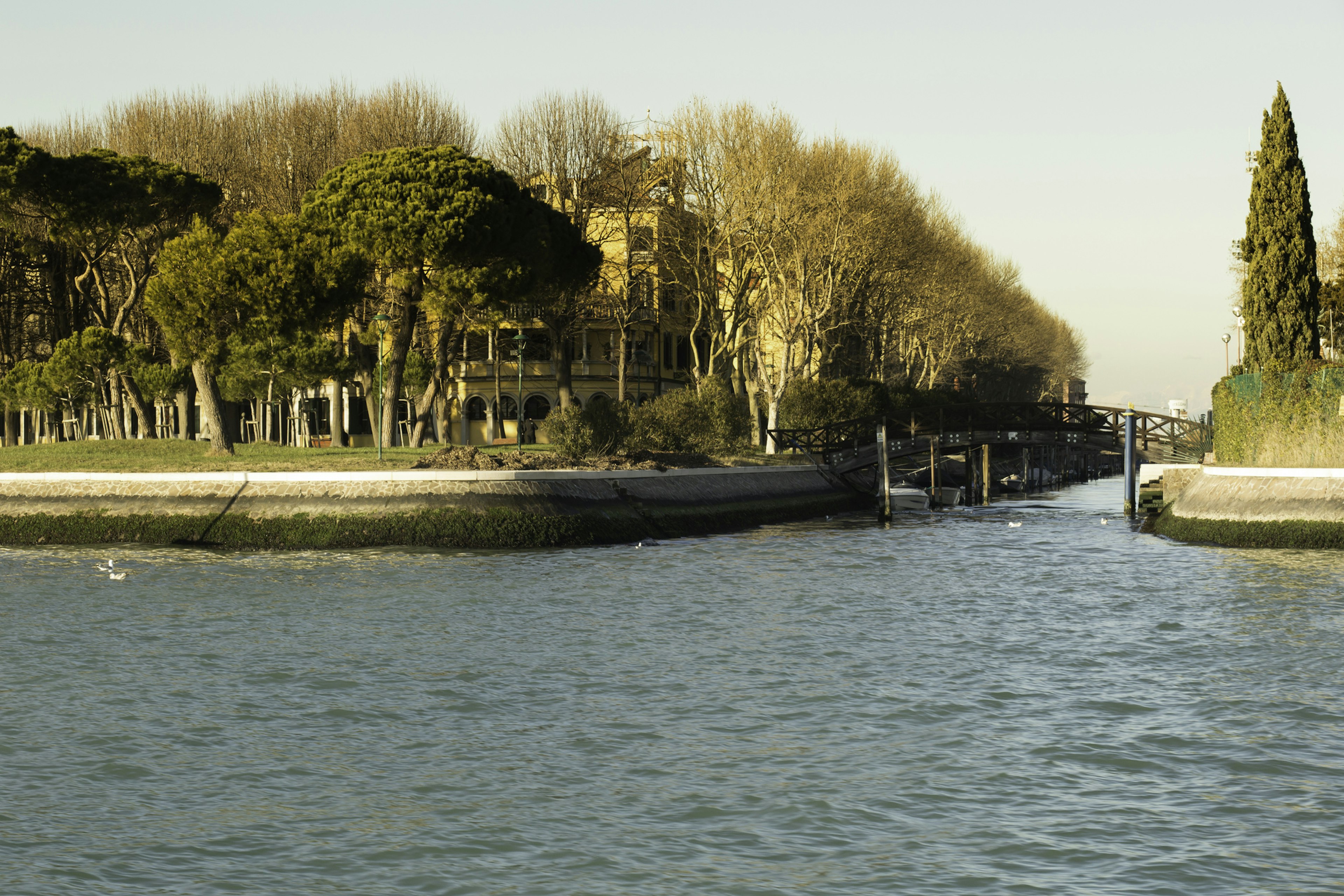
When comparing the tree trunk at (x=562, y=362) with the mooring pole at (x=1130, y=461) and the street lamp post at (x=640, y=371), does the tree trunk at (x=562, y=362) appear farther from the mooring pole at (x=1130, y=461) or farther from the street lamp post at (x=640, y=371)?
the mooring pole at (x=1130, y=461)

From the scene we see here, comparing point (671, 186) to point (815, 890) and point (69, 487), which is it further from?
point (815, 890)

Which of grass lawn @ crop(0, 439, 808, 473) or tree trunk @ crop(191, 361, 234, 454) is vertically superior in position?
tree trunk @ crop(191, 361, 234, 454)

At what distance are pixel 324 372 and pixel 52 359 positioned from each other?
394 inches

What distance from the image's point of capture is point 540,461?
38219mm

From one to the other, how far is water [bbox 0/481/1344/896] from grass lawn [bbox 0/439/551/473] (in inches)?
453

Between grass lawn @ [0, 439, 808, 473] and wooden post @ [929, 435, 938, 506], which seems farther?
wooden post @ [929, 435, 938, 506]

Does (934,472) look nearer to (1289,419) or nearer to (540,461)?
(540,461)

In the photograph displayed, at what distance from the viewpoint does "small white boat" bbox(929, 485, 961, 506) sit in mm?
61188

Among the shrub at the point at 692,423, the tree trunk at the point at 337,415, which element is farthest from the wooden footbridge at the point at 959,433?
the tree trunk at the point at 337,415

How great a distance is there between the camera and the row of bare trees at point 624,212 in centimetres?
5484

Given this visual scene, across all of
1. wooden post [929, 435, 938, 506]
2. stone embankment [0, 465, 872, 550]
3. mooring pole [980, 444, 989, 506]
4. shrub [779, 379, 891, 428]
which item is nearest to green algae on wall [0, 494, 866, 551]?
stone embankment [0, 465, 872, 550]

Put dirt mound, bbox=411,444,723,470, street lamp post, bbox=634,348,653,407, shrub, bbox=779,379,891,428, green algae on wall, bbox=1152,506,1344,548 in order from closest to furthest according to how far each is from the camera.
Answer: green algae on wall, bbox=1152,506,1344,548, dirt mound, bbox=411,444,723,470, shrub, bbox=779,379,891,428, street lamp post, bbox=634,348,653,407

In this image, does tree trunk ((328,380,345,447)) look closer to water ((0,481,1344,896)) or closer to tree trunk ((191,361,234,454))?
tree trunk ((191,361,234,454))

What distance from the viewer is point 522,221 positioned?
1855 inches
